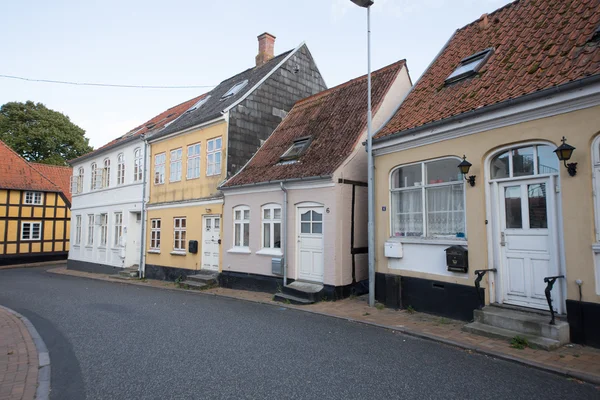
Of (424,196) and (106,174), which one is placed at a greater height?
(106,174)

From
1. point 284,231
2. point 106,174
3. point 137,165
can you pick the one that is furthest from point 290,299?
point 106,174

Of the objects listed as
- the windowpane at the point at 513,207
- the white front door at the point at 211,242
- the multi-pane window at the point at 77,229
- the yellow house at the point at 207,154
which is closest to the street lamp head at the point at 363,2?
the windowpane at the point at 513,207

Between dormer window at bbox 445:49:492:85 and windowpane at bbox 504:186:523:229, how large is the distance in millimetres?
3168

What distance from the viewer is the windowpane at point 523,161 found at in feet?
22.1

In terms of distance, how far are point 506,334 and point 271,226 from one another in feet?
24.4

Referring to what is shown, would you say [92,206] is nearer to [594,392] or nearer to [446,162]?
[446,162]

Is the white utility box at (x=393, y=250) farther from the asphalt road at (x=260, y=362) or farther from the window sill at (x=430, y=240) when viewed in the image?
the asphalt road at (x=260, y=362)

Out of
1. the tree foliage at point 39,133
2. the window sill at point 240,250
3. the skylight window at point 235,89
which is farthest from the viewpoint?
the tree foliage at point 39,133

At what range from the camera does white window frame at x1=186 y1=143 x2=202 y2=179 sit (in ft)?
51.0

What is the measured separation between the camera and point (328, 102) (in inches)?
546

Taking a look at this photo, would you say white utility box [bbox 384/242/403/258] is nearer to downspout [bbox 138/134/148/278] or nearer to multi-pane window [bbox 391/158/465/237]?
multi-pane window [bbox 391/158/465/237]

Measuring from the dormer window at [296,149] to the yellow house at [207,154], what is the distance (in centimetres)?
230

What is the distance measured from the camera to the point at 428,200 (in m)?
8.51

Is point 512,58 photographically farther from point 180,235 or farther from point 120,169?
point 120,169
